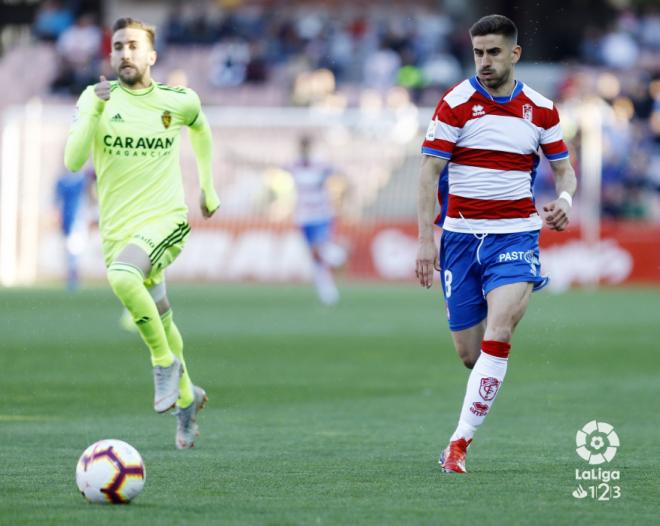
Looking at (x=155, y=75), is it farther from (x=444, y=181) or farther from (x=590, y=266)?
(x=444, y=181)

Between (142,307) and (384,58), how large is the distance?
25285mm

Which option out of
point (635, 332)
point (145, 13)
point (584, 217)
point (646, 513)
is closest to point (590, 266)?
point (584, 217)

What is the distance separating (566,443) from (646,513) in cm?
255

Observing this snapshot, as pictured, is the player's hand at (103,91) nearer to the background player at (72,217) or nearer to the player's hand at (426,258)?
the player's hand at (426,258)

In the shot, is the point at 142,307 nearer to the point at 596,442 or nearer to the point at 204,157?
the point at 204,157

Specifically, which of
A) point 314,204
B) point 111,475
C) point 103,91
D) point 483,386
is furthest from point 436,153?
point 314,204

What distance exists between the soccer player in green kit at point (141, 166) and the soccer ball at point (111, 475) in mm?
2028

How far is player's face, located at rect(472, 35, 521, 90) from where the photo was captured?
303 inches

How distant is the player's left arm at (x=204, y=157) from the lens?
30.0 ft

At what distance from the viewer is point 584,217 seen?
93.5ft

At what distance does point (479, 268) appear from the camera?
309 inches

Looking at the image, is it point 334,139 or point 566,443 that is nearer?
point 566,443

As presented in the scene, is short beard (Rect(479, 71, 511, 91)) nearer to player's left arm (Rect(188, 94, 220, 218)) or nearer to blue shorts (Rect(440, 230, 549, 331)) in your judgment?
blue shorts (Rect(440, 230, 549, 331))

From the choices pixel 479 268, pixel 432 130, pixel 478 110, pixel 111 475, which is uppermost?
pixel 478 110
